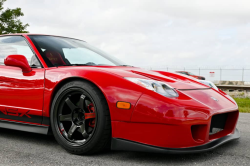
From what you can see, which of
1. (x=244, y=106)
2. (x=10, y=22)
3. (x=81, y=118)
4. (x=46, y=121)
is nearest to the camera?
(x=81, y=118)

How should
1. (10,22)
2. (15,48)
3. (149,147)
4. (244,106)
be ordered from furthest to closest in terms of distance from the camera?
(10,22)
(244,106)
(15,48)
(149,147)

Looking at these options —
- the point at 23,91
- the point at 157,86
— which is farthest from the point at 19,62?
the point at 157,86

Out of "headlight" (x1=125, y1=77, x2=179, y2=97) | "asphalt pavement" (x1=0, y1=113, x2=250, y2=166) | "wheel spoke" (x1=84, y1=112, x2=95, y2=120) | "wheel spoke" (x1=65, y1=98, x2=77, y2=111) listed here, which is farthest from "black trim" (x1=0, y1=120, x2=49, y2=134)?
"headlight" (x1=125, y1=77, x2=179, y2=97)

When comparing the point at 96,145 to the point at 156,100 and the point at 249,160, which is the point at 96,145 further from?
the point at 249,160

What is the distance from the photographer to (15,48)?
3746 millimetres

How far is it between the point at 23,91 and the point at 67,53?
0.71 meters

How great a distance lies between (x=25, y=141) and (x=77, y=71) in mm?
1164

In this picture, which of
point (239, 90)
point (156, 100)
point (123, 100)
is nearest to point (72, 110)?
point (123, 100)

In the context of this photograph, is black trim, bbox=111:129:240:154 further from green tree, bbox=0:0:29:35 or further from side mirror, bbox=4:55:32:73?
green tree, bbox=0:0:29:35

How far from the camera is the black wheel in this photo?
2654 mm

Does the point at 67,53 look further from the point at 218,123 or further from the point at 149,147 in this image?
the point at 218,123

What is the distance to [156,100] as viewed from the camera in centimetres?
251

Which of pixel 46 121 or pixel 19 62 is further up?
pixel 19 62

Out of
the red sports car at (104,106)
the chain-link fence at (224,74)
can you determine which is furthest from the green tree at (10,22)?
the red sports car at (104,106)
